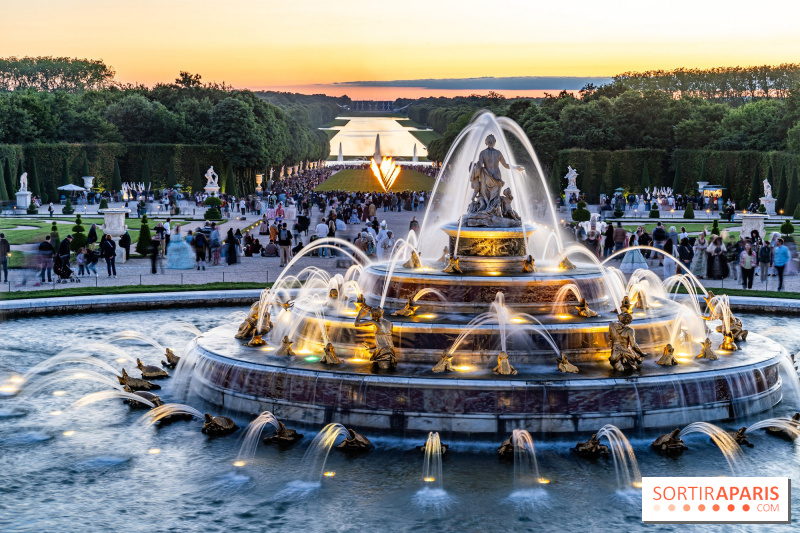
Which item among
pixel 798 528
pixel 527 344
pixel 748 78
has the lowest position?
A: pixel 798 528

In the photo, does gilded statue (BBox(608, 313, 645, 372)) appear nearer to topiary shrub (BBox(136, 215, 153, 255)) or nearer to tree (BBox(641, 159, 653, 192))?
topiary shrub (BBox(136, 215, 153, 255))

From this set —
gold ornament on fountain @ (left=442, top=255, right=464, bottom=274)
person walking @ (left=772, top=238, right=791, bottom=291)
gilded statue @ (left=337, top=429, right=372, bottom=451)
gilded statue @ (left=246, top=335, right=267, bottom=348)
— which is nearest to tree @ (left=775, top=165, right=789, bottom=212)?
person walking @ (left=772, top=238, right=791, bottom=291)

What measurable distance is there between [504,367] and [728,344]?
5.55 metres

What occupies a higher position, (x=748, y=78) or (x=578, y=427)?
(x=748, y=78)

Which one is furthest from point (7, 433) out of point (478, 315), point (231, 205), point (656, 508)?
point (231, 205)

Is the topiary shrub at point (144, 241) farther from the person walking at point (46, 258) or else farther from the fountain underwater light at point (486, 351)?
the fountain underwater light at point (486, 351)

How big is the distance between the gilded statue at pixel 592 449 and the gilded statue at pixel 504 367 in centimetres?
202

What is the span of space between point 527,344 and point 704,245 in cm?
1874

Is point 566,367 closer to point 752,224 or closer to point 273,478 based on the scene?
point 273,478

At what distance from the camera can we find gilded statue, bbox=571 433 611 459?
14930 mm

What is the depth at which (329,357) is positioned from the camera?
17625mm

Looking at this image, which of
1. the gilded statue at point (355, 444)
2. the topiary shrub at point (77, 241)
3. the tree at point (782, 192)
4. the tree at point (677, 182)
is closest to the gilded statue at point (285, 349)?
the gilded statue at point (355, 444)

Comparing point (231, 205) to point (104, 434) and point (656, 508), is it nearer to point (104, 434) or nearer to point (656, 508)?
point (104, 434)

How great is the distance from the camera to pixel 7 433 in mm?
16031
